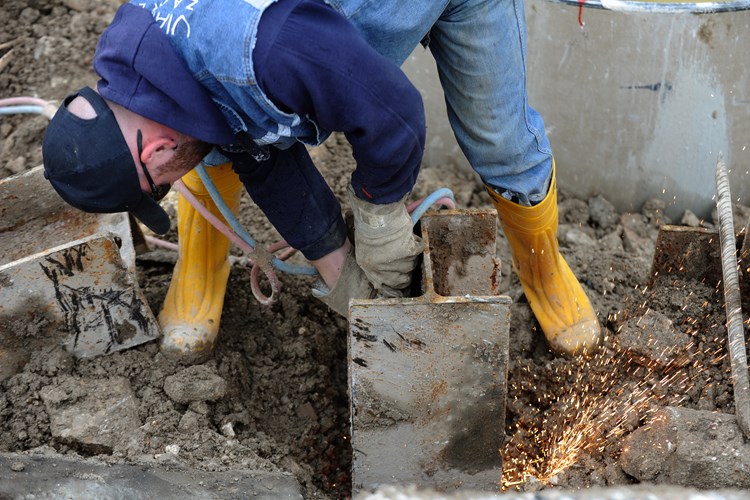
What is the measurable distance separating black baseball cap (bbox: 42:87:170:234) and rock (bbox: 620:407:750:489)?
1.68 meters

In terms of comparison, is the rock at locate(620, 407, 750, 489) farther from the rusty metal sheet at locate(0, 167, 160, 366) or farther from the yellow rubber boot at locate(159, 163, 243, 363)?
the rusty metal sheet at locate(0, 167, 160, 366)

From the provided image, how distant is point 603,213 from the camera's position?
13.4ft

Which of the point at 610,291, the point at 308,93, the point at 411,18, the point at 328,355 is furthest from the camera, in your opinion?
the point at 610,291

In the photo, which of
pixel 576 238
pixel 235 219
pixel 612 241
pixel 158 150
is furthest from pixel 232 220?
pixel 612 241

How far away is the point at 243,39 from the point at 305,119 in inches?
12.9

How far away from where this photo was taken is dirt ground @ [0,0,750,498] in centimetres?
279

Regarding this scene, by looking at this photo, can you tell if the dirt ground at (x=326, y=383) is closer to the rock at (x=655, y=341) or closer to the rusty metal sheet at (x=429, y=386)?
the rock at (x=655, y=341)

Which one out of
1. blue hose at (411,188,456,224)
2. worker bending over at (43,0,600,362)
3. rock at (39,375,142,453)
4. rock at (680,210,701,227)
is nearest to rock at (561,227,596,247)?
rock at (680,210,701,227)

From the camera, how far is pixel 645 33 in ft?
11.7

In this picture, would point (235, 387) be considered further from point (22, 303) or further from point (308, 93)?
point (308, 93)

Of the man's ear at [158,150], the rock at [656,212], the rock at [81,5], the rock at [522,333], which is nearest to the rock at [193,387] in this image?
the man's ear at [158,150]

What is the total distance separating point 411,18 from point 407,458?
1372 mm

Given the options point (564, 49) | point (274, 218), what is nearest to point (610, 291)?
point (564, 49)

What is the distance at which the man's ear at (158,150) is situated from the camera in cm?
221
